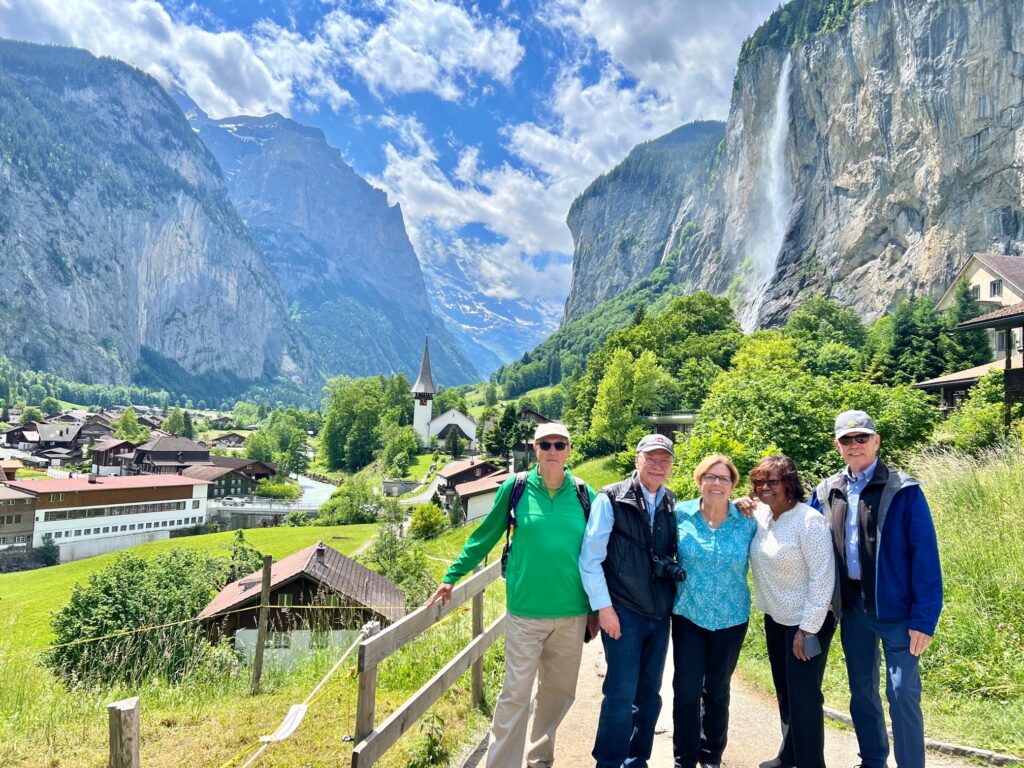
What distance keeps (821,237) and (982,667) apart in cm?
8235

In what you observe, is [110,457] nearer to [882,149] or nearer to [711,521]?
[711,521]

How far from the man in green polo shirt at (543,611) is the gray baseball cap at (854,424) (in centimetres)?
176

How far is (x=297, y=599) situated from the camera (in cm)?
1562

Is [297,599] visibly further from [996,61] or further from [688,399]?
[996,61]

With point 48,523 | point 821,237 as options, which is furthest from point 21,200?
point 821,237

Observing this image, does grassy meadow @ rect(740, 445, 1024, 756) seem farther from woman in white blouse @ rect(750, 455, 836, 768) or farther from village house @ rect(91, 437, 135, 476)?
village house @ rect(91, 437, 135, 476)

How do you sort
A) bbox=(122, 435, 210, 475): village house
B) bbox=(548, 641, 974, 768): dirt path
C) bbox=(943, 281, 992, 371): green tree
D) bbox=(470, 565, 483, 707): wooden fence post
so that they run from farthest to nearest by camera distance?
1. bbox=(122, 435, 210, 475): village house
2. bbox=(943, 281, 992, 371): green tree
3. bbox=(470, 565, 483, 707): wooden fence post
4. bbox=(548, 641, 974, 768): dirt path

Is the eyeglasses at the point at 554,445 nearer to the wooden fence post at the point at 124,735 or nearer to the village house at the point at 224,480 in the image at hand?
the wooden fence post at the point at 124,735

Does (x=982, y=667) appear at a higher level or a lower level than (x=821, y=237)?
lower

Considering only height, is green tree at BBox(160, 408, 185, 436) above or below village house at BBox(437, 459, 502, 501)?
above

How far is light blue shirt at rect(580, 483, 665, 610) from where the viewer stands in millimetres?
3590

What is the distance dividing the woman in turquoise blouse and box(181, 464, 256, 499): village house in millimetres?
67318

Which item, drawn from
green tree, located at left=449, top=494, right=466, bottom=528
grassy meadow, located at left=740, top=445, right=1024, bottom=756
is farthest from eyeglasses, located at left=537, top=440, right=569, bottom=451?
green tree, located at left=449, top=494, right=466, bottom=528

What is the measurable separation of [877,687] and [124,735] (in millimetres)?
4125
